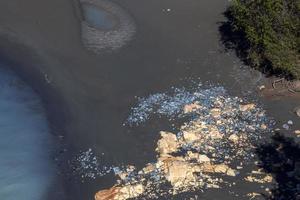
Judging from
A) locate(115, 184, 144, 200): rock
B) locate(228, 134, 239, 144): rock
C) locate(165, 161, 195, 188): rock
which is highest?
locate(228, 134, 239, 144): rock

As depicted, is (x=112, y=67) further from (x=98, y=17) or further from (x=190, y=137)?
(x=190, y=137)

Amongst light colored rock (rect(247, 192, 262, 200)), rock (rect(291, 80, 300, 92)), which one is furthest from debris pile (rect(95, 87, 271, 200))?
rock (rect(291, 80, 300, 92))

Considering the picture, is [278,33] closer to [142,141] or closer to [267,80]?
[267,80]

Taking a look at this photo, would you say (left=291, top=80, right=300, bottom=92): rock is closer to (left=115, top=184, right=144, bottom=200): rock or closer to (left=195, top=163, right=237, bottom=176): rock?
(left=195, top=163, right=237, bottom=176): rock

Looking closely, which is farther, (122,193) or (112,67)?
(112,67)

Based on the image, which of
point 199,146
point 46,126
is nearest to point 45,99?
point 46,126

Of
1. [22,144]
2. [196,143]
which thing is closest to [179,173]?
[196,143]

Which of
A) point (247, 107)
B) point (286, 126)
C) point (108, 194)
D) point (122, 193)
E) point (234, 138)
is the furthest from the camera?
point (247, 107)
